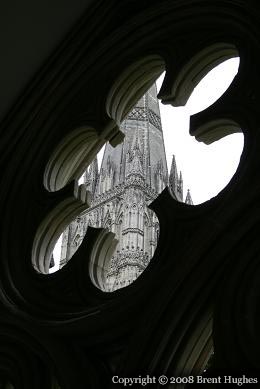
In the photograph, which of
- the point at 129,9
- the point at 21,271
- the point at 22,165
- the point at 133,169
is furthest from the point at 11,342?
the point at 133,169

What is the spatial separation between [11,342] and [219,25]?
1625 millimetres

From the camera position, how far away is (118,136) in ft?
11.4

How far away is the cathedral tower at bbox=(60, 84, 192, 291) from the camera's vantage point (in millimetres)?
33594

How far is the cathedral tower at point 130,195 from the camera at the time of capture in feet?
110

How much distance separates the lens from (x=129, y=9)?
3.68 meters

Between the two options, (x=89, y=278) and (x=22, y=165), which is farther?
(x=22, y=165)

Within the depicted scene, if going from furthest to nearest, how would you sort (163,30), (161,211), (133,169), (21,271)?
1. (133,169)
2. (163,30)
3. (21,271)
4. (161,211)

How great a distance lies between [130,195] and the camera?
3538cm

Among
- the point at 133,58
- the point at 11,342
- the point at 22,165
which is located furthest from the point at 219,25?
the point at 11,342

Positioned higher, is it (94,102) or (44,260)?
(94,102)

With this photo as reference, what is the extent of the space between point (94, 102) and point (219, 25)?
0.77 metres

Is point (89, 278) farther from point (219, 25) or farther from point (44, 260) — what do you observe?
point (219, 25)

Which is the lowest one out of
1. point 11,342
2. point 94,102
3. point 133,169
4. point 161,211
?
point 11,342

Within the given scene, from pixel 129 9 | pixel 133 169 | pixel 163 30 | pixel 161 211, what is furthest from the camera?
pixel 133 169
